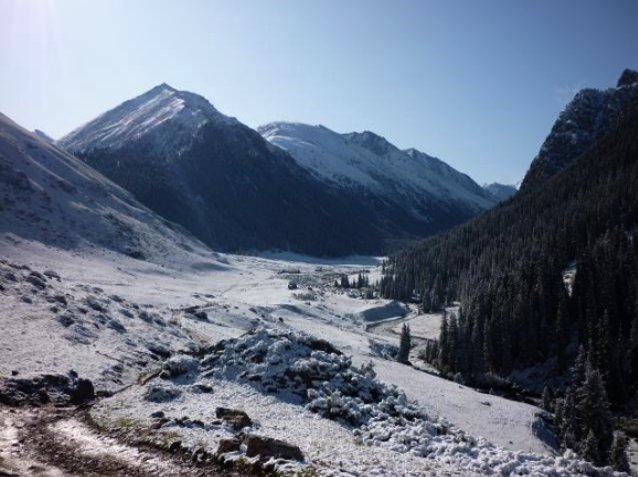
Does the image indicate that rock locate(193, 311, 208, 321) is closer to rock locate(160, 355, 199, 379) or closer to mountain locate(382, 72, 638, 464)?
rock locate(160, 355, 199, 379)

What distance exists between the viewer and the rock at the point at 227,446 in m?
19.1

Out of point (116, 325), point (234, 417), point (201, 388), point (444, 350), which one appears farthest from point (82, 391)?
point (444, 350)

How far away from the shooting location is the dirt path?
17.7 metres

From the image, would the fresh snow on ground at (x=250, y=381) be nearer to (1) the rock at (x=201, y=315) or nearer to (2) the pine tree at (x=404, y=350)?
(1) the rock at (x=201, y=315)

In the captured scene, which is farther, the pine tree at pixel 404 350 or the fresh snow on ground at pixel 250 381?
the pine tree at pixel 404 350

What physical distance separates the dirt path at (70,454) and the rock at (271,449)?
1438 mm

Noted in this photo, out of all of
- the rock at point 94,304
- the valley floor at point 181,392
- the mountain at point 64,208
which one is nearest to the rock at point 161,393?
the valley floor at point 181,392

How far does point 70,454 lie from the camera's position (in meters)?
19.3

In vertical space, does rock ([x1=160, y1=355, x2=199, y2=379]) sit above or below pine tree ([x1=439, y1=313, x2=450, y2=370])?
above

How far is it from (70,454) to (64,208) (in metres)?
146

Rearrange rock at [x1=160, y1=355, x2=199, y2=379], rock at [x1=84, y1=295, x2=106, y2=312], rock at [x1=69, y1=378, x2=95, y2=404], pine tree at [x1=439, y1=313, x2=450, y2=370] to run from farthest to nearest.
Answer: pine tree at [x1=439, y1=313, x2=450, y2=370]
rock at [x1=84, y1=295, x2=106, y2=312]
rock at [x1=160, y1=355, x2=199, y2=379]
rock at [x1=69, y1=378, x2=95, y2=404]

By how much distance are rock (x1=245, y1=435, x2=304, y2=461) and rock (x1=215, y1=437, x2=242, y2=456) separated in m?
0.54

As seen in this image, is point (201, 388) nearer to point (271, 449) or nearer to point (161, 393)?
point (161, 393)

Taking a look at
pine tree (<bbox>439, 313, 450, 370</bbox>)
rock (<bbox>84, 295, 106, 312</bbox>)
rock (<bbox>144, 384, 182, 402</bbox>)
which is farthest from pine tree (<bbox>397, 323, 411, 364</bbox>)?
rock (<bbox>144, 384, 182, 402</bbox>)
